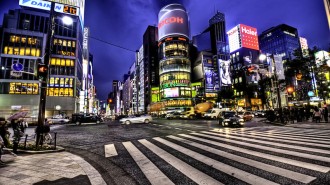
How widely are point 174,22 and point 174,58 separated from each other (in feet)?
59.1

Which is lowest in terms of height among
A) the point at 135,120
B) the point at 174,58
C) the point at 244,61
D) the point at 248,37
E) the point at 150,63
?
the point at 135,120

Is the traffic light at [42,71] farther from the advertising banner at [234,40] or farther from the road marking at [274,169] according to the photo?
the advertising banner at [234,40]

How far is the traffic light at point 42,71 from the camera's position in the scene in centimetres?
883

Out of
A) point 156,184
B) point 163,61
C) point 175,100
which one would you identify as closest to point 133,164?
point 156,184

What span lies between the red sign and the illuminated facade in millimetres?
90785

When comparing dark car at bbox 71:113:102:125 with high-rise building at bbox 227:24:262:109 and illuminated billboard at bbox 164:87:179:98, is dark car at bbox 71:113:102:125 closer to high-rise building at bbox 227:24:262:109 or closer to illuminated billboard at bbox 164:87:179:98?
illuminated billboard at bbox 164:87:179:98

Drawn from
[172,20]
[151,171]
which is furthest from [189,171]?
[172,20]

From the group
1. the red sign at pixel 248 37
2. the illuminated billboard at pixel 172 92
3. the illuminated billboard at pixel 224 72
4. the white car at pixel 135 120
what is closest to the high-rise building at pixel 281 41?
the red sign at pixel 248 37

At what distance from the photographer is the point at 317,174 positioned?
4387mm

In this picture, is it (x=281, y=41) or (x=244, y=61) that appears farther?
(x=281, y=41)

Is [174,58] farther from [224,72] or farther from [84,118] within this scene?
[84,118]

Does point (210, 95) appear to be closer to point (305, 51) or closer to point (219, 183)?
point (305, 51)

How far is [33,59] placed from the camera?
4394cm

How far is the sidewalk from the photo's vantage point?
15.2ft
